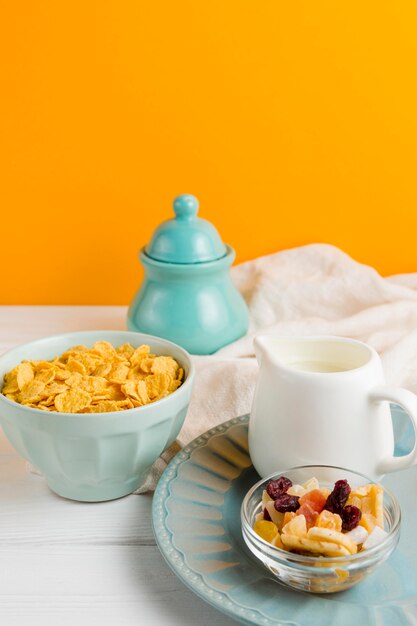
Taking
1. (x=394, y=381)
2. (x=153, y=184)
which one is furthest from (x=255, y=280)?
(x=394, y=381)

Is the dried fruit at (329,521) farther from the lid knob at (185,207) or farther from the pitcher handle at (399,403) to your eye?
the lid knob at (185,207)

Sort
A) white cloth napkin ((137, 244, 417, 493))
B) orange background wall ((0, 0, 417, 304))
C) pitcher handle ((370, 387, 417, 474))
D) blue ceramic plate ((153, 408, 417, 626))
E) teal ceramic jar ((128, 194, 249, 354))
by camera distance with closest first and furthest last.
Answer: blue ceramic plate ((153, 408, 417, 626)) < pitcher handle ((370, 387, 417, 474)) < white cloth napkin ((137, 244, 417, 493)) < teal ceramic jar ((128, 194, 249, 354)) < orange background wall ((0, 0, 417, 304))

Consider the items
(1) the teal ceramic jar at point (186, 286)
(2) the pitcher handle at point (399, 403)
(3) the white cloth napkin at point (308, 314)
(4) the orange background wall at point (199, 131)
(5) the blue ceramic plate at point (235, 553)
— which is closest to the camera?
(5) the blue ceramic plate at point (235, 553)

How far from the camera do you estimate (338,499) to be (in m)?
0.64

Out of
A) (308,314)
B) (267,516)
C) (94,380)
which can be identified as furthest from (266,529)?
(308,314)

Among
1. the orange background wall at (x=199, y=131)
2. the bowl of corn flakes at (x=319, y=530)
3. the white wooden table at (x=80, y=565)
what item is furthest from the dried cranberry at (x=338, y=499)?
the orange background wall at (x=199, y=131)

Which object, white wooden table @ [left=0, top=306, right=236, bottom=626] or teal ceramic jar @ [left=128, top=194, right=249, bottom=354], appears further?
teal ceramic jar @ [left=128, top=194, right=249, bottom=354]

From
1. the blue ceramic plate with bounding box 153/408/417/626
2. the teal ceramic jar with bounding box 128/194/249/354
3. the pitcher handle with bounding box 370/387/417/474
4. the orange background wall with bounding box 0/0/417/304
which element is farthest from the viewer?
the orange background wall with bounding box 0/0/417/304

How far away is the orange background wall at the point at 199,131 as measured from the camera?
1223 millimetres

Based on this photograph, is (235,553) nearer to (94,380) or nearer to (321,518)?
(321,518)

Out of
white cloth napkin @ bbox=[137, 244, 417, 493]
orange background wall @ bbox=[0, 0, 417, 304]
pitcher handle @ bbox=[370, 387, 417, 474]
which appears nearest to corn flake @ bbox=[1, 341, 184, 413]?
white cloth napkin @ bbox=[137, 244, 417, 493]

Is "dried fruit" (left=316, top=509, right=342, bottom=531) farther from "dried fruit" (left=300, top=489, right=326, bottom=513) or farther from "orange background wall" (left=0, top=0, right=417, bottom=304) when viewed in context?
"orange background wall" (left=0, top=0, right=417, bottom=304)

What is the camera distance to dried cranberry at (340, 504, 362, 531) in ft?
2.08

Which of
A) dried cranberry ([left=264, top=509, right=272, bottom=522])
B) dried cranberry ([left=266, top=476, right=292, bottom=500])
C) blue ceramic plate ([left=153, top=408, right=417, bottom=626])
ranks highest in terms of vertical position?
dried cranberry ([left=266, top=476, right=292, bottom=500])
